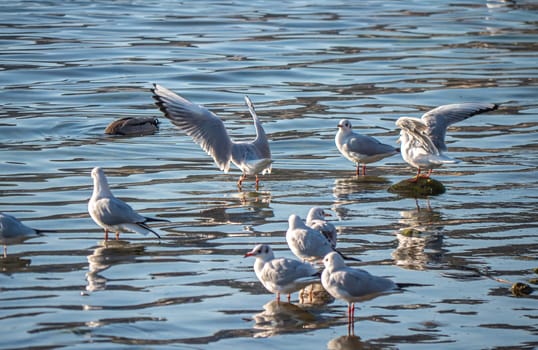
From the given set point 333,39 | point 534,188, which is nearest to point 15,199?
point 534,188

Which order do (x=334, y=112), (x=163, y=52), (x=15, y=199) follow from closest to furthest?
1. (x=15, y=199)
2. (x=334, y=112)
3. (x=163, y=52)

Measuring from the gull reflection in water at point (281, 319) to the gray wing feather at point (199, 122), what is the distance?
5.67 meters

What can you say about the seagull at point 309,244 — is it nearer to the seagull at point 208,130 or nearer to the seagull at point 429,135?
the seagull at point 429,135

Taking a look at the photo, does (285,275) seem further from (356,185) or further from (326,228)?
(356,185)

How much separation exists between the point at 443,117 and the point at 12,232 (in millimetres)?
7034

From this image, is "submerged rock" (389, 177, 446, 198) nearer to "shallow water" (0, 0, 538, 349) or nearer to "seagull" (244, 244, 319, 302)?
"shallow water" (0, 0, 538, 349)

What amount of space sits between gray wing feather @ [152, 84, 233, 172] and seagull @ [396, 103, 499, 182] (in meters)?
2.52

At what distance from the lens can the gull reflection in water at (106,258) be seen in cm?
1062

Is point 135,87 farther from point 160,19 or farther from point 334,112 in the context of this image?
point 160,19

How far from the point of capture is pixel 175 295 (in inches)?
404

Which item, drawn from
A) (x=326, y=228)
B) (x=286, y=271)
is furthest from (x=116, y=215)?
(x=286, y=271)

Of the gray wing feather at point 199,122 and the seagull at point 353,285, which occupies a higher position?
the gray wing feather at point 199,122

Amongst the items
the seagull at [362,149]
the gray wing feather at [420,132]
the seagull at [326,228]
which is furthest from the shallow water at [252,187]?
the gray wing feather at [420,132]

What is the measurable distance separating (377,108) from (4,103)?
7.67 meters
